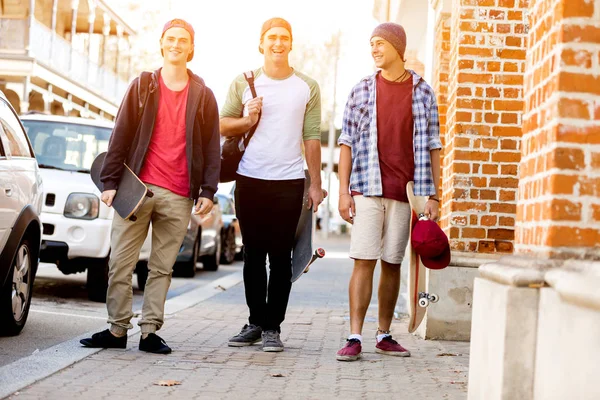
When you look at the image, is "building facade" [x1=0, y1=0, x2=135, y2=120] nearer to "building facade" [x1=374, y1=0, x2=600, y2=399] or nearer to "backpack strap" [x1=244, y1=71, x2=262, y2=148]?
"backpack strap" [x1=244, y1=71, x2=262, y2=148]

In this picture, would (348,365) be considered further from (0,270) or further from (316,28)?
(316,28)

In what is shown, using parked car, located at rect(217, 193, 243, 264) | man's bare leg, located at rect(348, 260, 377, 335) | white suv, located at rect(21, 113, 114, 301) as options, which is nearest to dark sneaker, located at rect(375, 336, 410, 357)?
man's bare leg, located at rect(348, 260, 377, 335)

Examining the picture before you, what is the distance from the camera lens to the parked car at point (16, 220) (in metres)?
7.38

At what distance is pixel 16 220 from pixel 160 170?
1399mm

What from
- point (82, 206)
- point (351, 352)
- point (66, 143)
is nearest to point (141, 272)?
point (66, 143)

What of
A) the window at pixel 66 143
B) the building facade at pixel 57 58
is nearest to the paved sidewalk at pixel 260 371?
the window at pixel 66 143

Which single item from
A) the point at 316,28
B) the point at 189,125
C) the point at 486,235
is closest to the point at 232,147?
the point at 189,125

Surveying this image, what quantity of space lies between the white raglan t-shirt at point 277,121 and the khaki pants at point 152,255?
59 cm

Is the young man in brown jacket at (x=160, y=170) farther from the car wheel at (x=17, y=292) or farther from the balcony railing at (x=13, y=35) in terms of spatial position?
the balcony railing at (x=13, y=35)

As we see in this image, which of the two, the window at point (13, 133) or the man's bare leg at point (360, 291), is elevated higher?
the window at point (13, 133)

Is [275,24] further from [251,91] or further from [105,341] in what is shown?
[105,341]

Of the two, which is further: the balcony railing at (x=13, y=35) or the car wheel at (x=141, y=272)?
the balcony railing at (x=13, y=35)

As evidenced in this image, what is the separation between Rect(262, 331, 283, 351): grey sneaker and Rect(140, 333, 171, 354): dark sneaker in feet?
2.29

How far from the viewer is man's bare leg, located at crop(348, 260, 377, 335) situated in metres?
6.86
